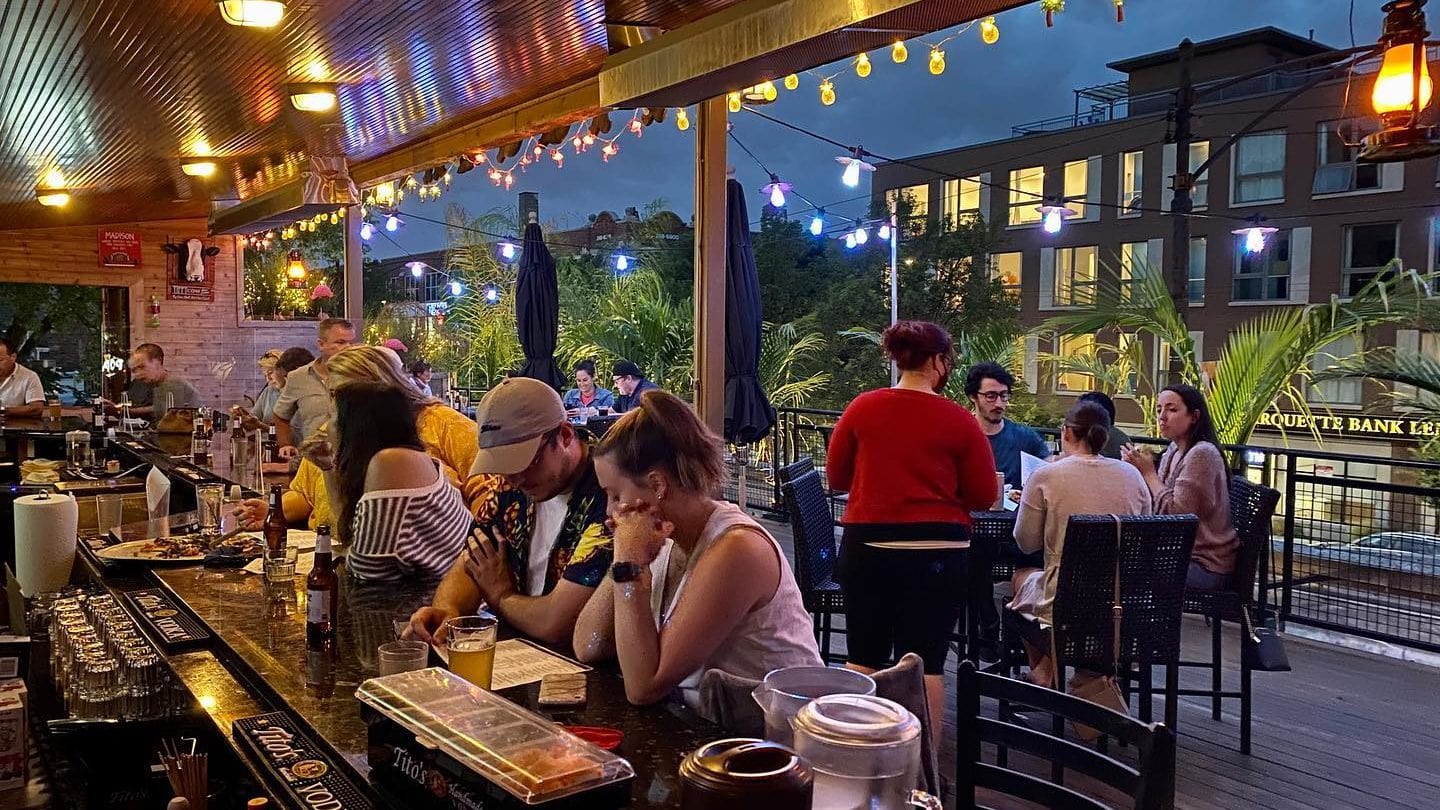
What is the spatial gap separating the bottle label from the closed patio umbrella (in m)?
3.68

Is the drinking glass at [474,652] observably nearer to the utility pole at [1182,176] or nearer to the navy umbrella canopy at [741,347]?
the navy umbrella canopy at [741,347]

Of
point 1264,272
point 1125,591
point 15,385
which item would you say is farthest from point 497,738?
point 1264,272

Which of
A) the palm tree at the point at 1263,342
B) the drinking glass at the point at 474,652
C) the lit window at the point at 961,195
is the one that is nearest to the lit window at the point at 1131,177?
the lit window at the point at 961,195

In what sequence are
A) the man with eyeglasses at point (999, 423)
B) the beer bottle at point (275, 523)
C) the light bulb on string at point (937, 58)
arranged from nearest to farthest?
the beer bottle at point (275, 523) < the light bulb on string at point (937, 58) < the man with eyeglasses at point (999, 423)

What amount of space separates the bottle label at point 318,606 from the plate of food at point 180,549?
37.5 inches

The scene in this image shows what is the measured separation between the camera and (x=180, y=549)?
10.3ft

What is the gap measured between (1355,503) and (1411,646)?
2.70ft

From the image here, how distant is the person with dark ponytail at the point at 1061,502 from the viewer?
3699 mm

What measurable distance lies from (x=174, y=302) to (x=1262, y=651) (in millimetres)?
12995

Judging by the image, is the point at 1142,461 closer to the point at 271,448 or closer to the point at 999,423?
the point at 999,423

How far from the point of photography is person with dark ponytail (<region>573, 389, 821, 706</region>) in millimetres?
1900

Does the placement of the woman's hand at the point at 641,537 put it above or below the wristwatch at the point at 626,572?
above

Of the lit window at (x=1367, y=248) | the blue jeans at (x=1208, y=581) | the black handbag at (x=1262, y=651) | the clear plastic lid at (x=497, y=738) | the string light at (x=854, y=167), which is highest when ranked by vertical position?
the lit window at (x=1367, y=248)

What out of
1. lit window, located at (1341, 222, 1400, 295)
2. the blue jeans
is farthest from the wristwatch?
lit window, located at (1341, 222, 1400, 295)
